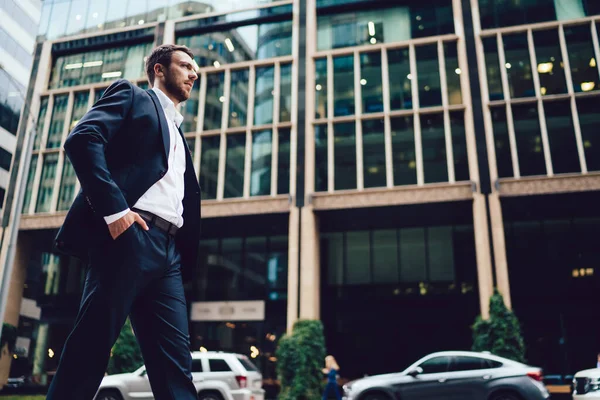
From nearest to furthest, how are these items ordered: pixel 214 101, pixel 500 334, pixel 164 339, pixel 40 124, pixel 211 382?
1. pixel 164 339
2. pixel 211 382
3. pixel 500 334
4. pixel 214 101
5. pixel 40 124

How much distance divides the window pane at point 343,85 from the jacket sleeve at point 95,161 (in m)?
22.1

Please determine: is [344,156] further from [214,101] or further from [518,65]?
[518,65]

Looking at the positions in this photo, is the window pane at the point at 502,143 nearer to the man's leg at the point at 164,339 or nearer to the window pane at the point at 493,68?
the window pane at the point at 493,68

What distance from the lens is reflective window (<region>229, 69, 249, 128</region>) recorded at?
2508 cm

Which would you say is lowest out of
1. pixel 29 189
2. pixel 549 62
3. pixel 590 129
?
pixel 29 189

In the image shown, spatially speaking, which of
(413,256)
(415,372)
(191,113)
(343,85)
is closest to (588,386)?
(415,372)

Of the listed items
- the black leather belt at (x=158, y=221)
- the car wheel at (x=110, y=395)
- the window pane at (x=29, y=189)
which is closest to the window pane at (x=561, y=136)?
the car wheel at (x=110, y=395)

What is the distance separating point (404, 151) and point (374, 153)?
134 centimetres

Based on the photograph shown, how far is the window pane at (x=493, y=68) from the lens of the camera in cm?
2217

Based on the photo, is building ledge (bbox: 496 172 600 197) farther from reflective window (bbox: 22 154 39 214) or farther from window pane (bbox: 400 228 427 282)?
reflective window (bbox: 22 154 39 214)

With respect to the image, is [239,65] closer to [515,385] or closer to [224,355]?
[224,355]

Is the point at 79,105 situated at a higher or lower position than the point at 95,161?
higher

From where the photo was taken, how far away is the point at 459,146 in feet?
72.2

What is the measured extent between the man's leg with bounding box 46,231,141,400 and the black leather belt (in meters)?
0.15
